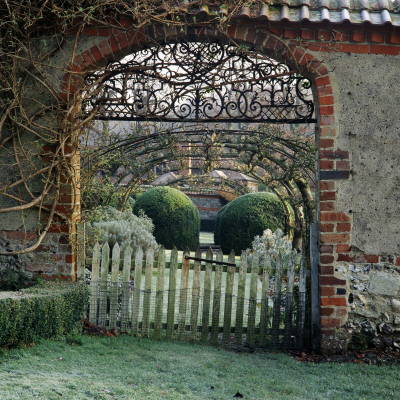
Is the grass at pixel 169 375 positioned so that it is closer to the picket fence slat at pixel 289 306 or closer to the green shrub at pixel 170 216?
the picket fence slat at pixel 289 306

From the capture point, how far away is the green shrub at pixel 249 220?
13805mm

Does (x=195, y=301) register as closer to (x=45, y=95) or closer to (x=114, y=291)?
(x=114, y=291)

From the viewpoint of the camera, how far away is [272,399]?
12.1 ft

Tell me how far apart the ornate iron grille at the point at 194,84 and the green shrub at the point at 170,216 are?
9.26 metres

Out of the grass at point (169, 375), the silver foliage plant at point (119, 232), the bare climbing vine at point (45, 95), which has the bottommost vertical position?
the grass at point (169, 375)

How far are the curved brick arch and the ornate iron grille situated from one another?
0.21 meters

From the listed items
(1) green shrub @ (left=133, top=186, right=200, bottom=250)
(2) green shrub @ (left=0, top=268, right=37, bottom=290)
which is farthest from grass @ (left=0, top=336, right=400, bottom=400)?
(1) green shrub @ (left=133, top=186, right=200, bottom=250)

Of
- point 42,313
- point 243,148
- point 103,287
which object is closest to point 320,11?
point 103,287

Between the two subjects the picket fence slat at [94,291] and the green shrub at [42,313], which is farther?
the picket fence slat at [94,291]

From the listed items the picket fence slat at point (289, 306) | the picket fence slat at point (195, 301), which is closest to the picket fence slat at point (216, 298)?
the picket fence slat at point (195, 301)

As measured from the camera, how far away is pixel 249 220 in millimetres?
13906

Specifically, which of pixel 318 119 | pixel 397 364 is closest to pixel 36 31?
pixel 318 119

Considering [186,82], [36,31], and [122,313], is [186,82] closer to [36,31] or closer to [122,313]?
[36,31]

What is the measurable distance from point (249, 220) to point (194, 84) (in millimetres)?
8958
